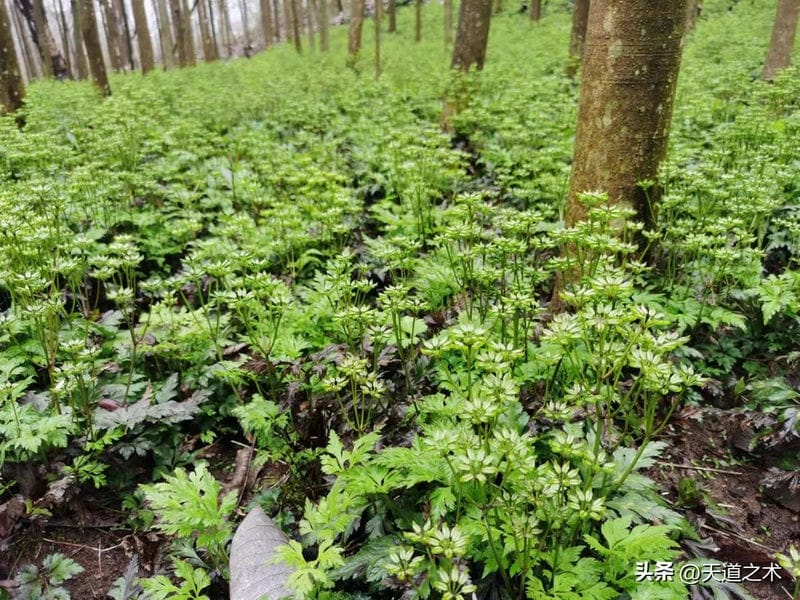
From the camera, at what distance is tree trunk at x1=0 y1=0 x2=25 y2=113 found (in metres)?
8.78

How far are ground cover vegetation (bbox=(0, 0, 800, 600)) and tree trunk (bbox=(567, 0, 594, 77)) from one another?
538 cm

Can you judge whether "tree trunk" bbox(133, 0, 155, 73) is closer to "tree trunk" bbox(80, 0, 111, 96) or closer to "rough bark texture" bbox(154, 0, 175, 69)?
"rough bark texture" bbox(154, 0, 175, 69)

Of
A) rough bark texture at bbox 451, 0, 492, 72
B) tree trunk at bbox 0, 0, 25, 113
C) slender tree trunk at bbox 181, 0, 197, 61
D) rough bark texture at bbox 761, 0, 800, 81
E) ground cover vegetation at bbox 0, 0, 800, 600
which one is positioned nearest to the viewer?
ground cover vegetation at bbox 0, 0, 800, 600

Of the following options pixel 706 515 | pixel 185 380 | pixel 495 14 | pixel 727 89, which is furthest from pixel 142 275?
pixel 495 14

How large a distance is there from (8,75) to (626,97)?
383 inches

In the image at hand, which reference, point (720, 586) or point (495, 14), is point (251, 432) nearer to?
point (720, 586)

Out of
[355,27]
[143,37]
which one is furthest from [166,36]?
[355,27]

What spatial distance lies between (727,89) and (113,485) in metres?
8.45

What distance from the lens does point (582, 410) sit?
3.06 meters

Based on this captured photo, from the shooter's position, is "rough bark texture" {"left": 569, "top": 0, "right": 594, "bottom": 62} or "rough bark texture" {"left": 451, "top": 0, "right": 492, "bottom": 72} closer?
"rough bark texture" {"left": 451, "top": 0, "right": 492, "bottom": 72}

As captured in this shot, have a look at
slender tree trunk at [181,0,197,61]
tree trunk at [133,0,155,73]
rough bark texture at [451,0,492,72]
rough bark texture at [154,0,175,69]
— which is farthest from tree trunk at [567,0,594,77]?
rough bark texture at [154,0,175,69]

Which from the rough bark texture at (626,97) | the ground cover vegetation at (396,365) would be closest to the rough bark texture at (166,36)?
the ground cover vegetation at (396,365)

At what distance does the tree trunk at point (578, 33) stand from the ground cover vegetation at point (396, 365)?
5379 millimetres

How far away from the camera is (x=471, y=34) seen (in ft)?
34.6
